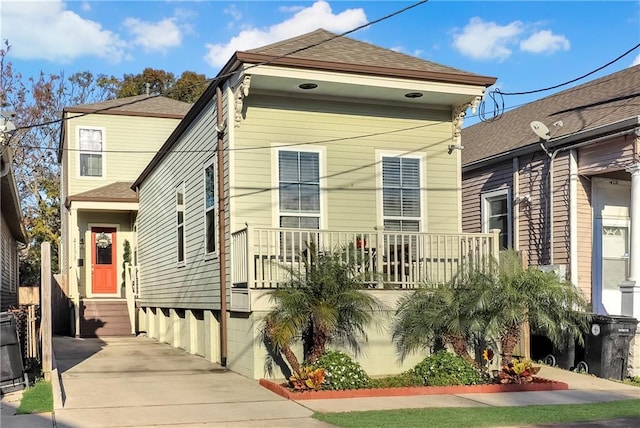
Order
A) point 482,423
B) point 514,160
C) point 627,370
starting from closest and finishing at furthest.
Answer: point 482,423, point 627,370, point 514,160

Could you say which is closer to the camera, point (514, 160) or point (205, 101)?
point (205, 101)

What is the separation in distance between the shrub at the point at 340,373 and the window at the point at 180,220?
678 centimetres

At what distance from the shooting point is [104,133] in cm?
2322

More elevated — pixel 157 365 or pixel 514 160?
pixel 514 160

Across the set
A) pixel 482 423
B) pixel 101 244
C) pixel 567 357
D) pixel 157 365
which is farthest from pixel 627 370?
pixel 101 244

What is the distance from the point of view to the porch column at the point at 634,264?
1199 cm

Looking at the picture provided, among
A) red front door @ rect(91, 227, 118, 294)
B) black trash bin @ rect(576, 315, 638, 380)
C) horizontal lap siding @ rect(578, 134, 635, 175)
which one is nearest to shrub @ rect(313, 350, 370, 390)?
black trash bin @ rect(576, 315, 638, 380)

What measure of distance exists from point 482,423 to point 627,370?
523 cm

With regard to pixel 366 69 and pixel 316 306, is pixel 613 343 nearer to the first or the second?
pixel 316 306

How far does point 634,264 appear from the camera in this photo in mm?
12336

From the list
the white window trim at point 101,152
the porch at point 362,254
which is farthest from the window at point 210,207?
the white window trim at point 101,152

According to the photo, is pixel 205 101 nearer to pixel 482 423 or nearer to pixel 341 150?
pixel 341 150

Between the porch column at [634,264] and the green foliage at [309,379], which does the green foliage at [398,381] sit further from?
the porch column at [634,264]

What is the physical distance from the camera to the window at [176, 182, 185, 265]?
52.1 feet
